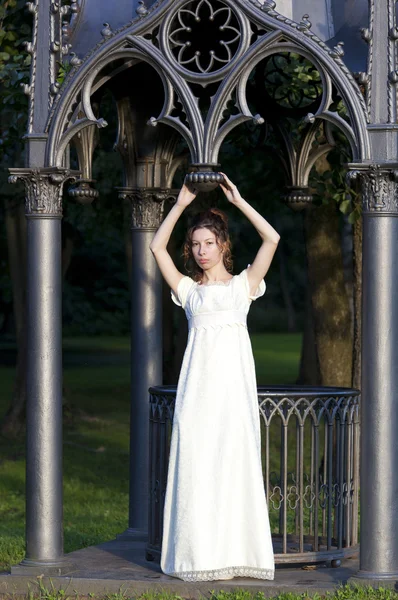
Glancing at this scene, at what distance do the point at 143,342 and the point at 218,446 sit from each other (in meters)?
1.96

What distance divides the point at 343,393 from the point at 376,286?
93 cm

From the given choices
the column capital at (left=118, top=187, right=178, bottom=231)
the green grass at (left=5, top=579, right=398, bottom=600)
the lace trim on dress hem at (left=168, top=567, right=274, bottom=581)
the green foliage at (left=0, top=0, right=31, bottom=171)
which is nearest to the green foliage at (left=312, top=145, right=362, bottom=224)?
the green foliage at (left=0, top=0, right=31, bottom=171)

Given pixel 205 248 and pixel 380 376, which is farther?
pixel 205 248

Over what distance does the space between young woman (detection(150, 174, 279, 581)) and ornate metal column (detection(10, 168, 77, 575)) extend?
2.35 ft

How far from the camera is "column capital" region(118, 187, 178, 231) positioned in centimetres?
905

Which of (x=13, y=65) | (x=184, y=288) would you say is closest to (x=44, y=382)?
(x=184, y=288)

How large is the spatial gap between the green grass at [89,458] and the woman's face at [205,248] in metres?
2.96

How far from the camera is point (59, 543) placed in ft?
24.8

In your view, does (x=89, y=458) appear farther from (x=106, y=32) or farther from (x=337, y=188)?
(x=106, y=32)

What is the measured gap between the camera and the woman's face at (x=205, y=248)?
730 centimetres

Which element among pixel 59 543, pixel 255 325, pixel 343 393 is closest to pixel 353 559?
pixel 343 393

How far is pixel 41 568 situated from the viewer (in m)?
7.47

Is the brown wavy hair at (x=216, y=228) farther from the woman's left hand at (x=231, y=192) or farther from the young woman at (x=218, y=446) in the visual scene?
the woman's left hand at (x=231, y=192)

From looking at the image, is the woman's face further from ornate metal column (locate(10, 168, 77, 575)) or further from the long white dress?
ornate metal column (locate(10, 168, 77, 575))
